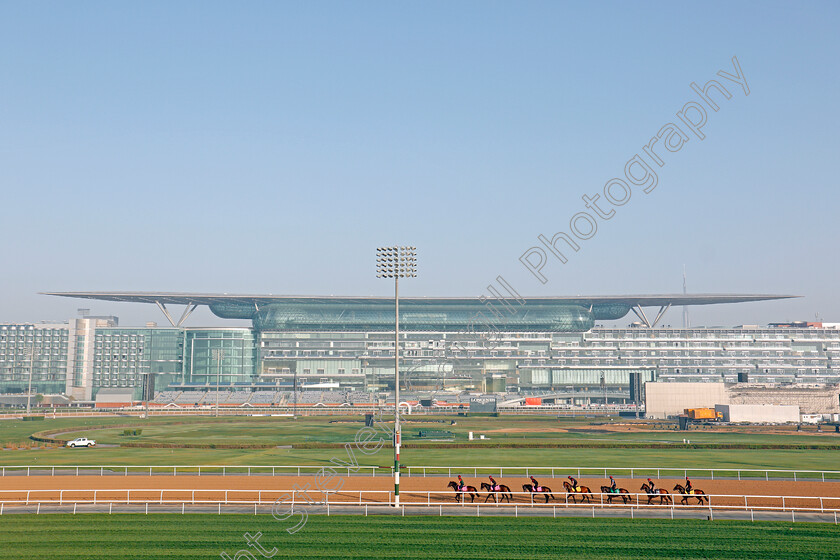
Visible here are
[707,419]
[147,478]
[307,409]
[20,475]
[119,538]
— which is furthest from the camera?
[307,409]

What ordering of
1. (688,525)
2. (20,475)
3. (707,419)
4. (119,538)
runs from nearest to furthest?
(119,538)
(688,525)
(20,475)
(707,419)

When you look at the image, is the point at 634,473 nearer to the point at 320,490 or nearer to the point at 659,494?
the point at 659,494

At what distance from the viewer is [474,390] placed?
18462cm

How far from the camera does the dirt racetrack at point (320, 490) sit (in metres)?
36.3

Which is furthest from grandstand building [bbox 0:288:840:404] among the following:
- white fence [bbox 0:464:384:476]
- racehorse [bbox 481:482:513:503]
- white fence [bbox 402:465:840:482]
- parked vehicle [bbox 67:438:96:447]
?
racehorse [bbox 481:482:513:503]

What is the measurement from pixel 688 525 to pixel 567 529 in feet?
19.2

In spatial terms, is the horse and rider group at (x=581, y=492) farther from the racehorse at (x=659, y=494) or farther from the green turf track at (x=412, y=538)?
the green turf track at (x=412, y=538)

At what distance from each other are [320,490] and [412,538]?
12.6 m

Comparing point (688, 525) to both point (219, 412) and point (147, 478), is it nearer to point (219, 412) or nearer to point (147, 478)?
point (147, 478)

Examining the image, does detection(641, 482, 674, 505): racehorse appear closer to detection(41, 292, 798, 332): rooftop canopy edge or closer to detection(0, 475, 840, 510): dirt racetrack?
detection(0, 475, 840, 510): dirt racetrack

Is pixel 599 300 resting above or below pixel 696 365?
above

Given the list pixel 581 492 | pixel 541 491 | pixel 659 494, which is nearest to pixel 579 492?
pixel 581 492

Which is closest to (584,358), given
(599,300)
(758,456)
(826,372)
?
(599,300)

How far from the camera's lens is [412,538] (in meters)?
28.5
